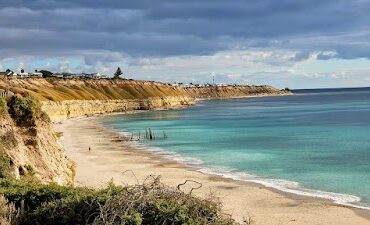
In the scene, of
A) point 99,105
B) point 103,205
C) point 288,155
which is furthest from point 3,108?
point 99,105

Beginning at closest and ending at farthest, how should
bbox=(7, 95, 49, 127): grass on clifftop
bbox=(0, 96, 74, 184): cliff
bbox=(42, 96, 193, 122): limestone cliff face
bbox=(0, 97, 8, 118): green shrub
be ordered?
bbox=(0, 96, 74, 184): cliff < bbox=(0, 97, 8, 118): green shrub < bbox=(7, 95, 49, 127): grass on clifftop < bbox=(42, 96, 193, 122): limestone cliff face

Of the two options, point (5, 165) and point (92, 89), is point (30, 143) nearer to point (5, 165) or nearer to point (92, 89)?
point (5, 165)

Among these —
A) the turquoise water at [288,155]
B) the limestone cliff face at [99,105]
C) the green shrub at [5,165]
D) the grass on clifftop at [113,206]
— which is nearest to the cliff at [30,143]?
the green shrub at [5,165]

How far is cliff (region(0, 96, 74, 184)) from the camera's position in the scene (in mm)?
23422

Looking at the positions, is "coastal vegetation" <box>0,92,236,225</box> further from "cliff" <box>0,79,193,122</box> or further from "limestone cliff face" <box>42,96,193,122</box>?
"cliff" <box>0,79,193,122</box>

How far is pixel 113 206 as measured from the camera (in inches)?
495

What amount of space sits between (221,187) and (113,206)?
20.7 m

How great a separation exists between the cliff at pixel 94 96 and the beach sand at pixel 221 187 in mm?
49284

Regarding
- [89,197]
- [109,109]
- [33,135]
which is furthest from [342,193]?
[109,109]

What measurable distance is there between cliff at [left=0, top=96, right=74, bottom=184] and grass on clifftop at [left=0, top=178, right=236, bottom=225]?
7607 mm

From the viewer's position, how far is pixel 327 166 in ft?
133

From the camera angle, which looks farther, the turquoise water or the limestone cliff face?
the limestone cliff face

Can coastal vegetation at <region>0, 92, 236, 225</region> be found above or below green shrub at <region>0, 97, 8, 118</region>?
below

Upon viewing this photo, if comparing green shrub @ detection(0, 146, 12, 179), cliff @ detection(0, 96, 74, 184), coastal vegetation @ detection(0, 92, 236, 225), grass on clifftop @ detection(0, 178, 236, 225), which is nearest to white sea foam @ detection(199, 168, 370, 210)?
cliff @ detection(0, 96, 74, 184)
